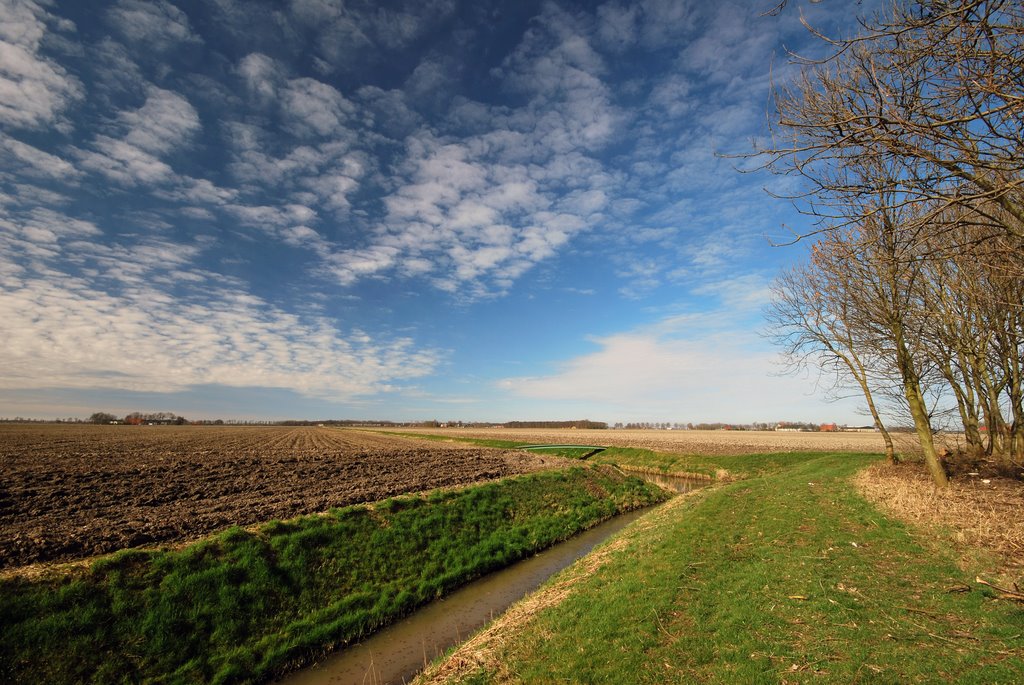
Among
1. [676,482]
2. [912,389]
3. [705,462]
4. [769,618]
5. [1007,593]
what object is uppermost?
[912,389]

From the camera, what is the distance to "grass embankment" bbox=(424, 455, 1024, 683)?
20.4ft

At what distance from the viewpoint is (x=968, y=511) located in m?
11.8

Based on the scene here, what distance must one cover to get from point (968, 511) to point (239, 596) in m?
19.1

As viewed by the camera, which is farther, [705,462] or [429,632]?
[705,462]

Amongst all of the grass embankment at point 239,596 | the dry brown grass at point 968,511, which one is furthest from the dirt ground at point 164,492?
the dry brown grass at point 968,511

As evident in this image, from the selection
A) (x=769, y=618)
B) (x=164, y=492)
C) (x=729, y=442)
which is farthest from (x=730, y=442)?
(x=164, y=492)

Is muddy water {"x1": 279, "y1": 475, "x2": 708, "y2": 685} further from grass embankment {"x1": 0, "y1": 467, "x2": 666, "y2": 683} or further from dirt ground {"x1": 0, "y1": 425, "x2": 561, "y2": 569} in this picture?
dirt ground {"x1": 0, "y1": 425, "x2": 561, "y2": 569}

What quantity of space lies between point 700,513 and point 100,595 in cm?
1821

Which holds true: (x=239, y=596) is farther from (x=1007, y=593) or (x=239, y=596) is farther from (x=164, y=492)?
(x=1007, y=593)

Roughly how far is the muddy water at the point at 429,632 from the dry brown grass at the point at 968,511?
10766 millimetres

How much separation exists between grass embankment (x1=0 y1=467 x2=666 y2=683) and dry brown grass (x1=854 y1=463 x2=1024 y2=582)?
13.1m

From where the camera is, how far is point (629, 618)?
886 cm

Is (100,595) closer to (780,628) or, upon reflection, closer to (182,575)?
(182,575)

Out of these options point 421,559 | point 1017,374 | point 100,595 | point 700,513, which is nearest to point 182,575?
point 100,595
